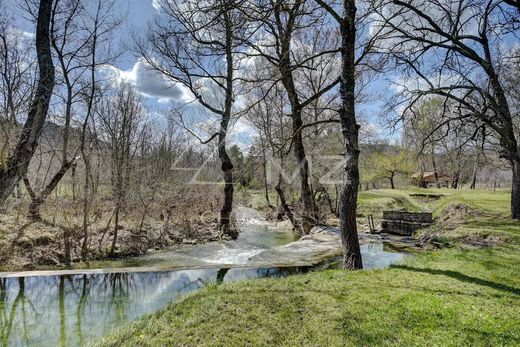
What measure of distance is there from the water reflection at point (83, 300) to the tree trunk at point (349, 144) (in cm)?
156

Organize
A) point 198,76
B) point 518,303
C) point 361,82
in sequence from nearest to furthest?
point 518,303
point 198,76
point 361,82

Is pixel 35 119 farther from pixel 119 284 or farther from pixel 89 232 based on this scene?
pixel 89 232

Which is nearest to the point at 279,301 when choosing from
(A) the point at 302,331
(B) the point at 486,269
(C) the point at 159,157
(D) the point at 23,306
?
(A) the point at 302,331

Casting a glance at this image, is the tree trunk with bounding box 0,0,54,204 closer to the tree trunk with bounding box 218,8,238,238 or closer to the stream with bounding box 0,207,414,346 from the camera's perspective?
the stream with bounding box 0,207,414,346

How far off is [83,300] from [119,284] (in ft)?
3.21

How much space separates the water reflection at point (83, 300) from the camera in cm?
503

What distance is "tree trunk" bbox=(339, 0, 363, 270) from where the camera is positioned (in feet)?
21.0

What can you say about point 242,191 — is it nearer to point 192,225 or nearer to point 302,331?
point 192,225

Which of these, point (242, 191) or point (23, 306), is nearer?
point (23, 306)

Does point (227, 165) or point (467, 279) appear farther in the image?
point (227, 165)

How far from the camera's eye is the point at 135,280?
7.61 metres

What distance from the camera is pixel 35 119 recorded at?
16.4ft

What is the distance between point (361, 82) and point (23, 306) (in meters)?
17.7

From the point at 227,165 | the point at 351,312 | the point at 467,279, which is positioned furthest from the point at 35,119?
the point at 227,165
